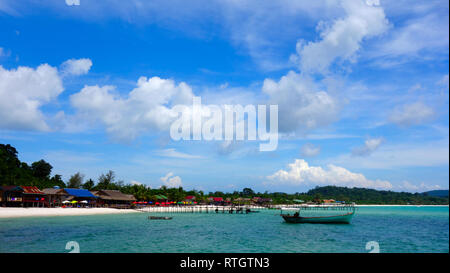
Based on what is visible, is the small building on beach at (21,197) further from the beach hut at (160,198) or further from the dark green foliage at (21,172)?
the beach hut at (160,198)

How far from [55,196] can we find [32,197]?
5248 mm

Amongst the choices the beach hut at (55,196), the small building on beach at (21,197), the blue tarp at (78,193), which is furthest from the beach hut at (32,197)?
the blue tarp at (78,193)

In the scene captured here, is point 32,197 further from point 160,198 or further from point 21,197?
point 160,198

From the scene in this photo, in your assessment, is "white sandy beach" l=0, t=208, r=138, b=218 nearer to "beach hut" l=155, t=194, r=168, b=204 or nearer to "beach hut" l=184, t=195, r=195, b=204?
"beach hut" l=155, t=194, r=168, b=204

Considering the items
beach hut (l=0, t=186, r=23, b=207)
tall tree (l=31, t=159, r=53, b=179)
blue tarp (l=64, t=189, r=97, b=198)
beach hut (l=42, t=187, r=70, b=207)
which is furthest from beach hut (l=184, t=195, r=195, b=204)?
beach hut (l=0, t=186, r=23, b=207)

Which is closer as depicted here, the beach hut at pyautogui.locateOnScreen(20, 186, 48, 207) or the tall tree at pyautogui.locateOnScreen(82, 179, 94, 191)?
the beach hut at pyautogui.locateOnScreen(20, 186, 48, 207)

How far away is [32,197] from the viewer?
5716cm

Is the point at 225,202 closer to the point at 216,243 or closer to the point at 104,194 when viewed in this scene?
the point at 104,194

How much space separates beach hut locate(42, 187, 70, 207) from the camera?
60.5 meters

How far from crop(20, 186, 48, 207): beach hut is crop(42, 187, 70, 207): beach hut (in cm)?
92

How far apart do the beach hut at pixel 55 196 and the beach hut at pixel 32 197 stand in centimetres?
92

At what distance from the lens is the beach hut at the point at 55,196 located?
60459 mm
